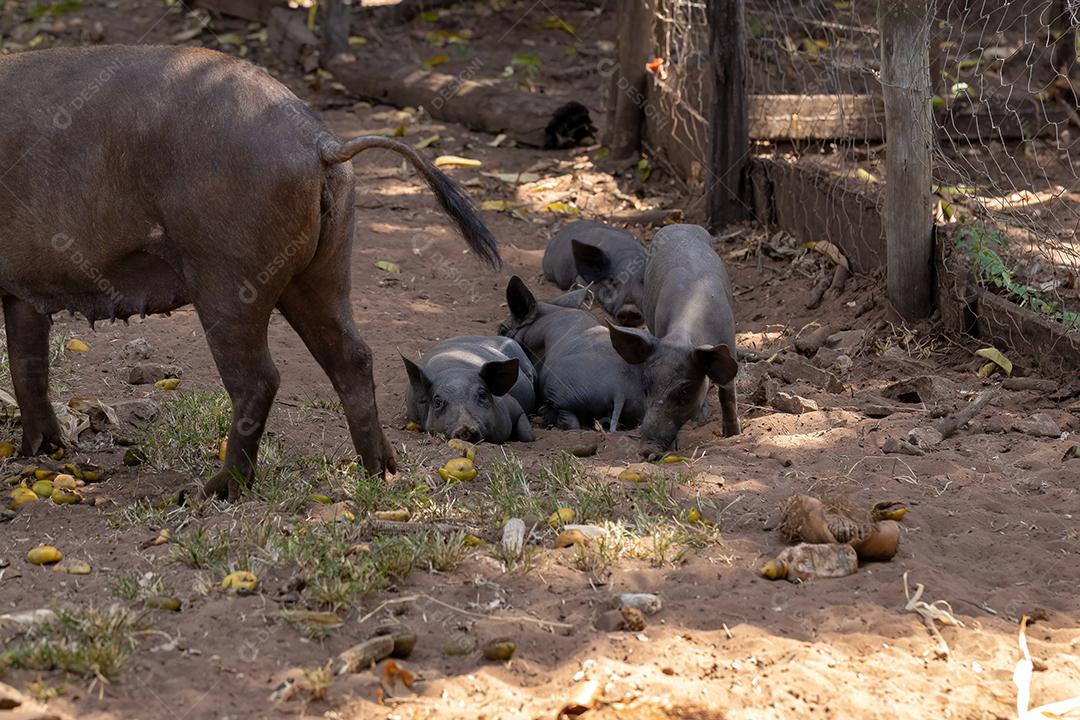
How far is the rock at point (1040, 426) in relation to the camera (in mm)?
4918

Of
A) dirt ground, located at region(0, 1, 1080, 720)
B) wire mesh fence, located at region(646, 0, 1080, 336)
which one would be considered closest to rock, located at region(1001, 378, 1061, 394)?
dirt ground, located at region(0, 1, 1080, 720)

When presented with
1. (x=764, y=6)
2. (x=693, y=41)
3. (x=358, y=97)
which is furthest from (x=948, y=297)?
(x=358, y=97)

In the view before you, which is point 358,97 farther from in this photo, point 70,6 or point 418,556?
point 418,556

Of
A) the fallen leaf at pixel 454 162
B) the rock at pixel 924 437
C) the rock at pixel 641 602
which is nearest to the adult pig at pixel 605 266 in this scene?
the fallen leaf at pixel 454 162

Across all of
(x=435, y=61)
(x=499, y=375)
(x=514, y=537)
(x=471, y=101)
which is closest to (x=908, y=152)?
(x=499, y=375)

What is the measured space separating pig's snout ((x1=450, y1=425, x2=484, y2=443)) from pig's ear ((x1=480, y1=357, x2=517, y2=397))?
29 cm

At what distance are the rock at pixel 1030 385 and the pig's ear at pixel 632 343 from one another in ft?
4.89

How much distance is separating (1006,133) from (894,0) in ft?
8.65

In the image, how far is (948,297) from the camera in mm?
6293

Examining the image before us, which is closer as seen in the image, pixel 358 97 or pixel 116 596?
pixel 116 596

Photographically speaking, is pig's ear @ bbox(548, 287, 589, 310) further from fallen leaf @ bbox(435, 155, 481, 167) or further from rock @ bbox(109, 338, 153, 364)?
fallen leaf @ bbox(435, 155, 481, 167)

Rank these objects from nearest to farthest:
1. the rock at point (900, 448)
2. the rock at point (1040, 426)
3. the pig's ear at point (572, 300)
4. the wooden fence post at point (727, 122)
→ the rock at point (900, 448)
the rock at point (1040, 426)
the pig's ear at point (572, 300)
the wooden fence post at point (727, 122)

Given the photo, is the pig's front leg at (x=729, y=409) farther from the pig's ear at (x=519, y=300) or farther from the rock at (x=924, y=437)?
the pig's ear at (x=519, y=300)

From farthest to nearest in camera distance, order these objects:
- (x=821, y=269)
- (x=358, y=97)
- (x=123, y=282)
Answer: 1. (x=358, y=97)
2. (x=821, y=269)
3. (x=123, y=282)
